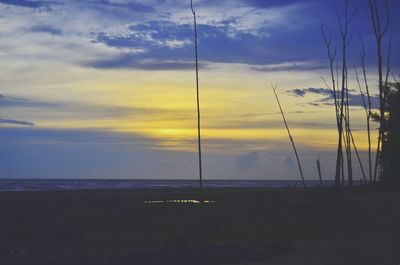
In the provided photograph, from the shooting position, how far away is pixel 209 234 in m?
18.8

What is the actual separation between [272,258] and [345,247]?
2.31 meters

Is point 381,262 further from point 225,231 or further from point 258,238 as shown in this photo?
point 225,231

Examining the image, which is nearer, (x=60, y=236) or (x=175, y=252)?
(x=175, y=252)

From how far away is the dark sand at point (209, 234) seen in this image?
12.7 metres

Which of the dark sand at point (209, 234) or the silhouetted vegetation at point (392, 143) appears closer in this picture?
the dark sand at point (209, 234)

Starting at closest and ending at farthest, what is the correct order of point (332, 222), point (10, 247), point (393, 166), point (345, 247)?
point (345, 247), point (10, 247), point (332, 222), point (393, 166)

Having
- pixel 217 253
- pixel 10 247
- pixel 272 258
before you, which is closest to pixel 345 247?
pixel 272 258

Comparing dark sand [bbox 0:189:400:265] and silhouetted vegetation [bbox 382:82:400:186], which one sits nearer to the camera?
dark sand [bbox 0:189:400:265]

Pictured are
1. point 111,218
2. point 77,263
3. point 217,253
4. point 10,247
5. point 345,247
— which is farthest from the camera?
point 111,218

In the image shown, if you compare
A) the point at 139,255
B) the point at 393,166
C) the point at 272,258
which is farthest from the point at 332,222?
the point at 393,166

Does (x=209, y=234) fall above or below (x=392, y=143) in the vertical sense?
below

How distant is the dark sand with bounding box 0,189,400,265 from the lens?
12719 millimetres

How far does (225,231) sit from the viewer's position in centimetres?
1950

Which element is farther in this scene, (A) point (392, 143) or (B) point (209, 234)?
(A) point (392, 143)
